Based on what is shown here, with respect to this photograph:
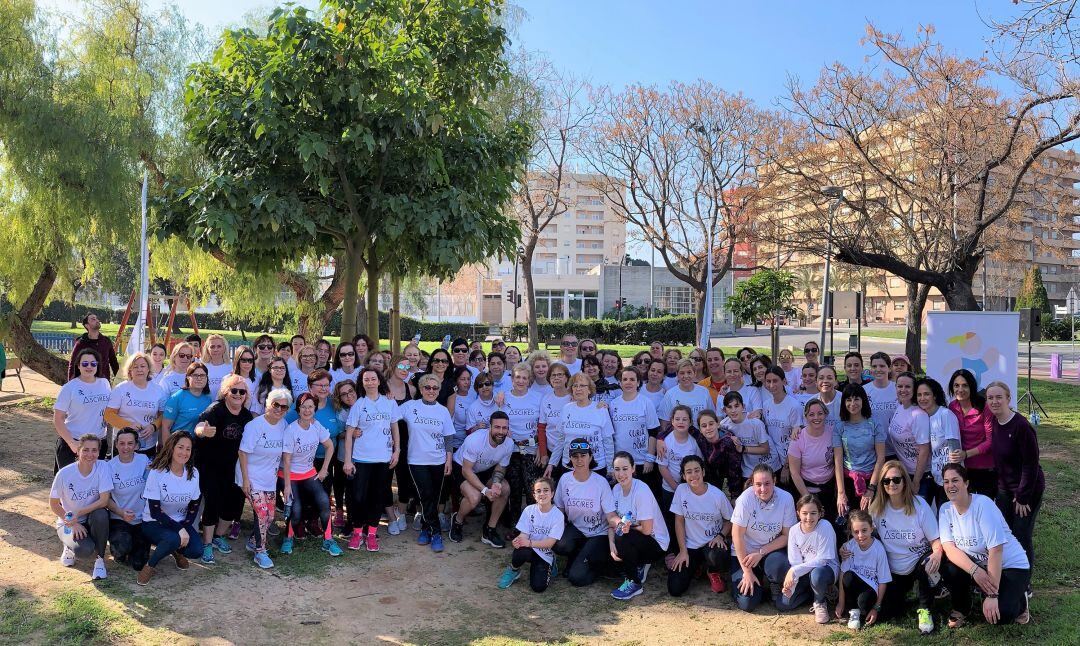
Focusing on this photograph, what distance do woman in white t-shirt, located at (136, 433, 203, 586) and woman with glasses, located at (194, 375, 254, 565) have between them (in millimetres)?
331

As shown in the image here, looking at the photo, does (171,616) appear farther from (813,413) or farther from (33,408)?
(33,408)

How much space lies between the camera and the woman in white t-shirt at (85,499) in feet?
19.2

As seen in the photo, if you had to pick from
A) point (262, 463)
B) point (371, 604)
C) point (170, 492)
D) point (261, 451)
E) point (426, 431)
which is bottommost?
point (371, 604)

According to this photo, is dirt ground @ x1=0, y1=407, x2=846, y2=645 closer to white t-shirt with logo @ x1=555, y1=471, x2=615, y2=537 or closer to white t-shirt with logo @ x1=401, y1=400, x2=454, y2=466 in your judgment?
white t-shirt with logo @ x1=555, y1=471, x2=615, y2=537

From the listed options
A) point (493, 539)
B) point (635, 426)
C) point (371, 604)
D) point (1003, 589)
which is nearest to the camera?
point (1003, 589)

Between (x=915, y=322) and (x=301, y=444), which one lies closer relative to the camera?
(x=301, y=444)

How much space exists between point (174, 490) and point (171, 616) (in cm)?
105

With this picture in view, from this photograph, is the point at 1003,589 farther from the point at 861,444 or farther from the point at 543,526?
the point at 543,526

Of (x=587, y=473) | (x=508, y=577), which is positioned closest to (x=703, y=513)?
(x=587, y=473)

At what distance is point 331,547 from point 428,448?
3.99 ft

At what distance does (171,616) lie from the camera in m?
5.24

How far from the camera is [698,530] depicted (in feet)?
19.7

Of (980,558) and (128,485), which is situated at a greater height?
(128,485)

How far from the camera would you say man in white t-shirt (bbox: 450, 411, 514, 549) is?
7020mm
